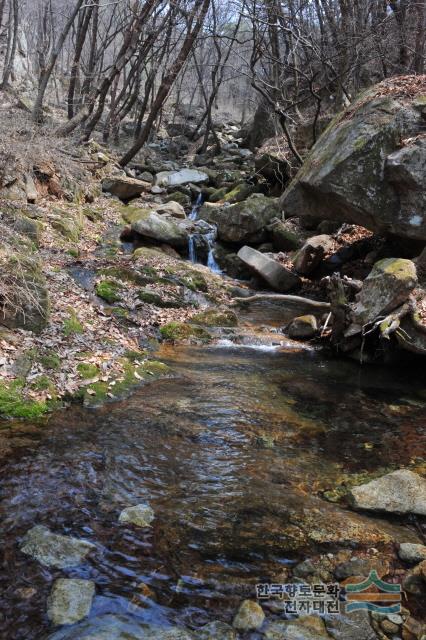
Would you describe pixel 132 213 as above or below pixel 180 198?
below

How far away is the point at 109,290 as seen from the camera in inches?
400

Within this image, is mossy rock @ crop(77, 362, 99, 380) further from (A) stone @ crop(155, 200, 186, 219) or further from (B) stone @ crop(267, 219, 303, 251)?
(A) stone @ crop(155, 200, 186, 219)

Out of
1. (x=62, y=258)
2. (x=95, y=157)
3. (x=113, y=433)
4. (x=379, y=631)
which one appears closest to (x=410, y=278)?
(x=113, y=433)

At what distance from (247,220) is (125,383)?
395 inches

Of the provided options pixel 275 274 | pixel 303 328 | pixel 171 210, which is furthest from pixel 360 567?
pixel 171 210

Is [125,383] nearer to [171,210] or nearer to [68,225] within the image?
[68,225]

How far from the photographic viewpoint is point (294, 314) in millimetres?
12219

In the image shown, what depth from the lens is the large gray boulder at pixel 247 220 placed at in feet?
52.0

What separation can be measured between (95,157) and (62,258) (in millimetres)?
10127

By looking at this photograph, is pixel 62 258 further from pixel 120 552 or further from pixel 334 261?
pixel 120 552

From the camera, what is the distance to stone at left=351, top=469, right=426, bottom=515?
462 centimetres

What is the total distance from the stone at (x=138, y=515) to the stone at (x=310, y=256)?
416 inches

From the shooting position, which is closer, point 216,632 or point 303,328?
point 216,632

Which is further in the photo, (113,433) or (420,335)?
(420,335)
